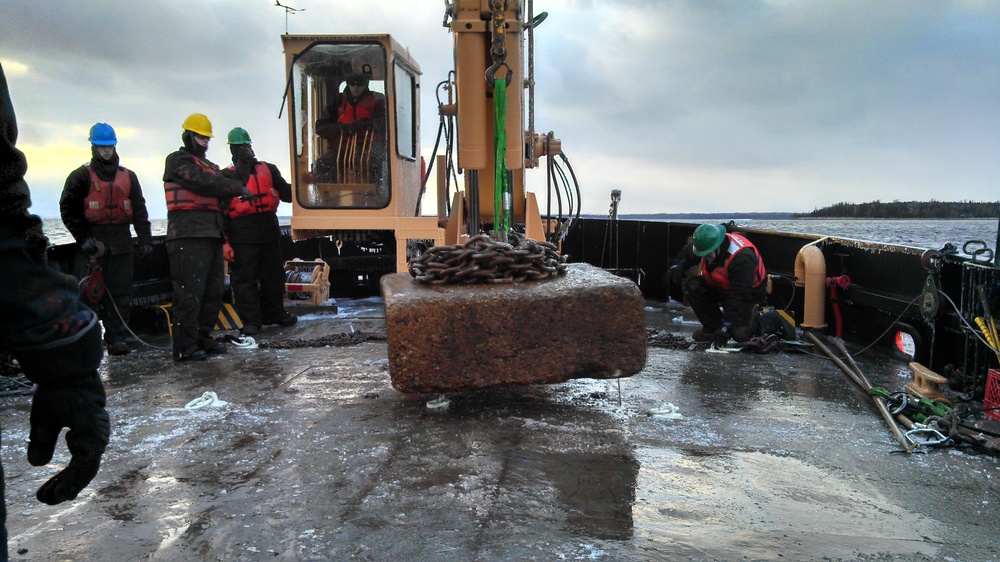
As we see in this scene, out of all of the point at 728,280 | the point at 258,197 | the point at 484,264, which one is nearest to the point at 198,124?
the point at 258,197

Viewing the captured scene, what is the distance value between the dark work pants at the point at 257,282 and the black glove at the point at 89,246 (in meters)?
1.38

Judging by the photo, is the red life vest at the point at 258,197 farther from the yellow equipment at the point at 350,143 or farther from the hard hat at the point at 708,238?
the hard hat at the point at 708,238

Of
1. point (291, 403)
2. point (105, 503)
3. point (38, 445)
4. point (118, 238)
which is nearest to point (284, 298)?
point (118, 238)

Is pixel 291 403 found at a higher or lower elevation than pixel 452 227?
lower

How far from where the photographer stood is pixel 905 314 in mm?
5918

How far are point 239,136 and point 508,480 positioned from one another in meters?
5.39

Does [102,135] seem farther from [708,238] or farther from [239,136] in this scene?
[708,238]

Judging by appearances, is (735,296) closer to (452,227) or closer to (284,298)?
(452,227)

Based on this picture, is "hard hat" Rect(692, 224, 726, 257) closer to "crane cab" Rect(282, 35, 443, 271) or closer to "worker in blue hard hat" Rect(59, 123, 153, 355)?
"crane cab" Rect(282, 35, 443, 271)

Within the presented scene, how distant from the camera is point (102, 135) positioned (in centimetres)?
640

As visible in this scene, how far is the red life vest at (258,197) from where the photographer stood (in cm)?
Result: 729

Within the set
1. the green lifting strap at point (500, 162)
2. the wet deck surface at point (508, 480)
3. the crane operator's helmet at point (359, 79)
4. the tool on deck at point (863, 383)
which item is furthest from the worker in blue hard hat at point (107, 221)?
the tool on deck at point (863, 383)

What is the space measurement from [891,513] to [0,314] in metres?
3.10

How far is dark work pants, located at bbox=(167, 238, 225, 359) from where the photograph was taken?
5.95 metres
